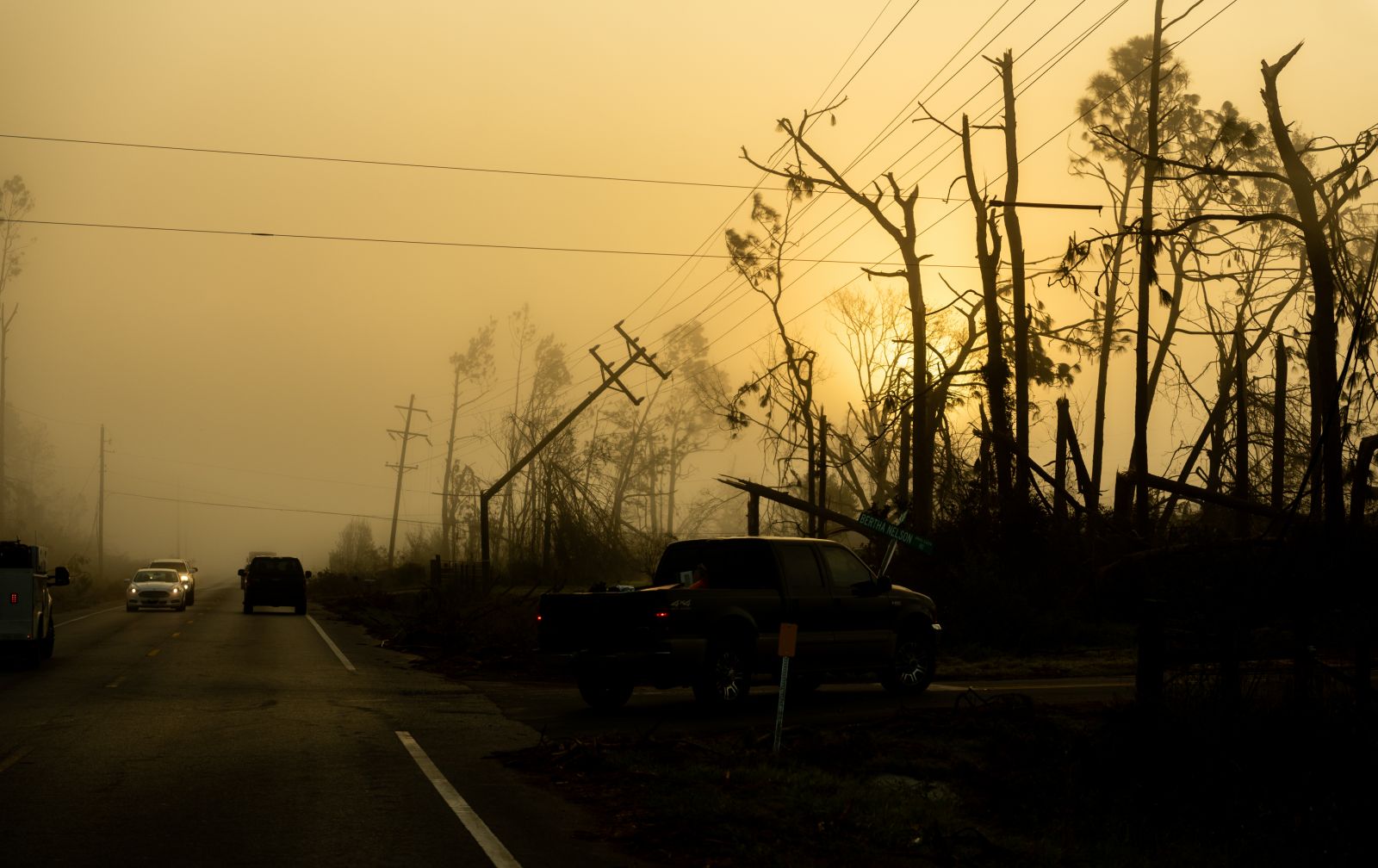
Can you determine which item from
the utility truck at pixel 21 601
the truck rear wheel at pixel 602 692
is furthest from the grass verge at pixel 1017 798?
the utility truck at pixel 21 601

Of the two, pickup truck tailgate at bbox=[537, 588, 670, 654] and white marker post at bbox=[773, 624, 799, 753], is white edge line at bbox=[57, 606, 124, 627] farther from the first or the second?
white marker post at bbox=[773, 624, 799, 753]

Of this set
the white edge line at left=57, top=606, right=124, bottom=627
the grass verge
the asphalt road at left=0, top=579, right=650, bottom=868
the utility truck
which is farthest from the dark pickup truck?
the white edge line at left=57, top=606, right=124, bottom=627

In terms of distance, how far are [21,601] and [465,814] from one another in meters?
Answer: 15.7

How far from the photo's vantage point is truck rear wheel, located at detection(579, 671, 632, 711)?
57.1ft

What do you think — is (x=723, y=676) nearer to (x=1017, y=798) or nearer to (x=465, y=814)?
(x=1017, y=798)

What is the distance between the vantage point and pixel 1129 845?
29.2 feet

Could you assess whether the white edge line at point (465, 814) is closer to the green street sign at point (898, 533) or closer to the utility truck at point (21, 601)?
the green street sign at point (898, 533)

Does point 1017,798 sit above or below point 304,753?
above

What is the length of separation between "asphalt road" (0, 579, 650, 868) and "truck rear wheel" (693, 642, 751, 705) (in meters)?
2.13

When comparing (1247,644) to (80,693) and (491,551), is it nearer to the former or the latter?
(80,693)

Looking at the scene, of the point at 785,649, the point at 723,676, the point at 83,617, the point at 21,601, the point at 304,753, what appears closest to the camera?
the point at 785,649

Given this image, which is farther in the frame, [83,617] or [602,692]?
[83,617]

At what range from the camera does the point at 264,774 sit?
1178cm

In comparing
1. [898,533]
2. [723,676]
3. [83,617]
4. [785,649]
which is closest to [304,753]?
[785,649]
